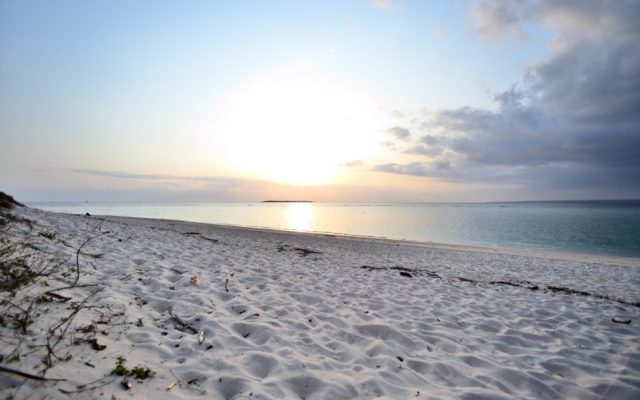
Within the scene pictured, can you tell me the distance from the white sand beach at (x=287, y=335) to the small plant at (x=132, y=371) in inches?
2.7

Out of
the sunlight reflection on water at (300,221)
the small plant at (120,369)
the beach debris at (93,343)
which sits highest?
the beach debris at (93,343)

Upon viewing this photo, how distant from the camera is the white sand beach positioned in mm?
2977

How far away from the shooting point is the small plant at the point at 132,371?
2836 millimetres

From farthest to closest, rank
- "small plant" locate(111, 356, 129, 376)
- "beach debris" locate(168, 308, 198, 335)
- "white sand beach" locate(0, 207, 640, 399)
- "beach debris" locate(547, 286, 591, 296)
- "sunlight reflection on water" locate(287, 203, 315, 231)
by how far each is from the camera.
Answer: "sunlight reflection on water" locate(287, 203, 315, 231)
"beach debris" locate(547, 286, 591, 296)
"beach debris" locate(168, 308, 198, 335)
"white sand beach" locate(0, 207, 640, 399)
"small plant" locate(111, 356, 129, 376)

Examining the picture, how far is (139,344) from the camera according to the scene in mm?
3514

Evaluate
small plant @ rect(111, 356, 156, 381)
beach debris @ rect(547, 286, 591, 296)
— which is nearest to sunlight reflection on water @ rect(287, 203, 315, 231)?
beach debris @ rect(547, 286, 591, 296)

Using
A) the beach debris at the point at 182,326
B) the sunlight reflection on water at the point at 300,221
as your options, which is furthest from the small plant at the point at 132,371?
the sunlight reflection on water at the point at 300,221

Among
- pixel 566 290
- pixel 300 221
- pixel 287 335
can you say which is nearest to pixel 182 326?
pixel 287 335

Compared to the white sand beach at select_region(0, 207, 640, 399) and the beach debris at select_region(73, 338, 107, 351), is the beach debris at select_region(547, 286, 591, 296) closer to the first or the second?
the white sand beach at select_region(0, 207, 640, 399)

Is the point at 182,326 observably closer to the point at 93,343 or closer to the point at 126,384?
the point at 93,343

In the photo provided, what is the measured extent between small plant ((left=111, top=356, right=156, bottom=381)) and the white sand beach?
0.22 ft

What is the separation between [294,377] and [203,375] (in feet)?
3.04

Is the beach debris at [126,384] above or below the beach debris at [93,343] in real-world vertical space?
below

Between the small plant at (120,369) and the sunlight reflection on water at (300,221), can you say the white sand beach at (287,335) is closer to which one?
the small plant at (120,369)
